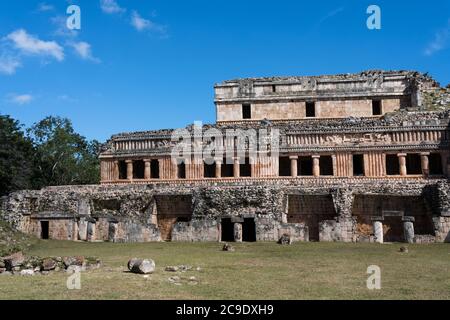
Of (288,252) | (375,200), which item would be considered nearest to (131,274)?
(288,252)

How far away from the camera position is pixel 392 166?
2858cm

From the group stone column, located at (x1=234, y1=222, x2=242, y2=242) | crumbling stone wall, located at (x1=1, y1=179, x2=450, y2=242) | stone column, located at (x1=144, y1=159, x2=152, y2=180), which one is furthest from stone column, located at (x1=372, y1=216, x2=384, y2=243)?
stone column, located at (x1=144, y1=159, x2=152, y2=180)

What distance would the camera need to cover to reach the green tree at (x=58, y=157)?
150 ft

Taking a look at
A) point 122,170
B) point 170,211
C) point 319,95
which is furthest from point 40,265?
point 319,95

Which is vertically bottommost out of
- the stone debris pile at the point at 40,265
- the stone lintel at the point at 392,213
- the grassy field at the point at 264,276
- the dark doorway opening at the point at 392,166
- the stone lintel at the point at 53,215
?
the grassy field at the point at 264,276

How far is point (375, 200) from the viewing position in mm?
22719

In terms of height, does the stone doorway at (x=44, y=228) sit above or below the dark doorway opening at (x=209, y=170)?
below

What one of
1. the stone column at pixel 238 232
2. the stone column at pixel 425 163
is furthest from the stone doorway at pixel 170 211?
the stone column at pixel 425 163

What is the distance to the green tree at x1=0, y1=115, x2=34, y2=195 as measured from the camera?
123ft

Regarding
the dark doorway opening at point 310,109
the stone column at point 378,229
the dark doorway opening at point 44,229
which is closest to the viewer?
the stone column at point 378,229

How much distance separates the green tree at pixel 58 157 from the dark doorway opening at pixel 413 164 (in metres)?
33.3

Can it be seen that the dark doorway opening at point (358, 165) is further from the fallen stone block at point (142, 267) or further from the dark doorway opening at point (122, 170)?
the fallen stone block at point (142, 267)

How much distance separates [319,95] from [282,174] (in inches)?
297
